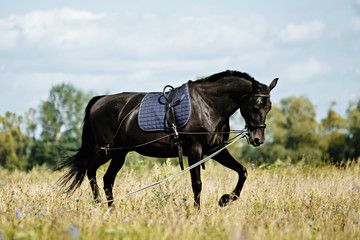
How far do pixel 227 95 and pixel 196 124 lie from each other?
0.65 metres

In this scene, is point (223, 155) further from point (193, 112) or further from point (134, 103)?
point (134, 103)

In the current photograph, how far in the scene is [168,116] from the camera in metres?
6.30

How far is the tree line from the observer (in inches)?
1688

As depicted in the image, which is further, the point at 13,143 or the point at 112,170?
the point at 13,143

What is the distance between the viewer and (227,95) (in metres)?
6.22

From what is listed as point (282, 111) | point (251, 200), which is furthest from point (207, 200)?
point (282, 111)

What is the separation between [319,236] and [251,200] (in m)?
2.44

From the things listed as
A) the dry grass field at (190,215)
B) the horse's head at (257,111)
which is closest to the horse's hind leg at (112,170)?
the dry grass field at (190,215)

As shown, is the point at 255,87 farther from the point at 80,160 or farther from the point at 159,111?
the point at 80,160

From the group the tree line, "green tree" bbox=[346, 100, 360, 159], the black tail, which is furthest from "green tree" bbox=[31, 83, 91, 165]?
the black tail

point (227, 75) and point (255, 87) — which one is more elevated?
point (227, 75)

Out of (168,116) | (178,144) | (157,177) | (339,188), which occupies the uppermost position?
(168,116)

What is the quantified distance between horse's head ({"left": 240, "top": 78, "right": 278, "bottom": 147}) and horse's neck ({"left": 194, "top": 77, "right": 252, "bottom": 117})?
189 mm

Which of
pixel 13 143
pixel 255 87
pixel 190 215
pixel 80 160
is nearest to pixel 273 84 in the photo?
pixel 255 87
